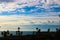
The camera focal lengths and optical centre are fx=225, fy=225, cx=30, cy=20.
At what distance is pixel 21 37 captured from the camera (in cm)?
1038

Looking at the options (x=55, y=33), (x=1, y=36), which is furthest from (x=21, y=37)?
(x=55, y=33)

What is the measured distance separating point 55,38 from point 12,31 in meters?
2.23

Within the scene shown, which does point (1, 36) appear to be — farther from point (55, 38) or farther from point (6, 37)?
point (55, 38)

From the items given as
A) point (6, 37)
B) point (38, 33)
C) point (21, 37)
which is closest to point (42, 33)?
point (38, 33)

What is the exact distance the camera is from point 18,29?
10.2 m

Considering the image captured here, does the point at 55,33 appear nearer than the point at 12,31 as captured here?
Yes

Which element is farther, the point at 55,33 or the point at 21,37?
the point at 21,37

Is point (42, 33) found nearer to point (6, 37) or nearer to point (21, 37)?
point (21, 37)

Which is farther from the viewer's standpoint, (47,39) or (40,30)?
(40,30)

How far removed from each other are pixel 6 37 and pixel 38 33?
1.50 m

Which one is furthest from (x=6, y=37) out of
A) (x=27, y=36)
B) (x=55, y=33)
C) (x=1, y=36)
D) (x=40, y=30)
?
(x=55, y=33)

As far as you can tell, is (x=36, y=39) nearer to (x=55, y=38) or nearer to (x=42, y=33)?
(x=42, y=33)

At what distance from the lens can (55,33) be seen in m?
9.59

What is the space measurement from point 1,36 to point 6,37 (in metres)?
0.25
